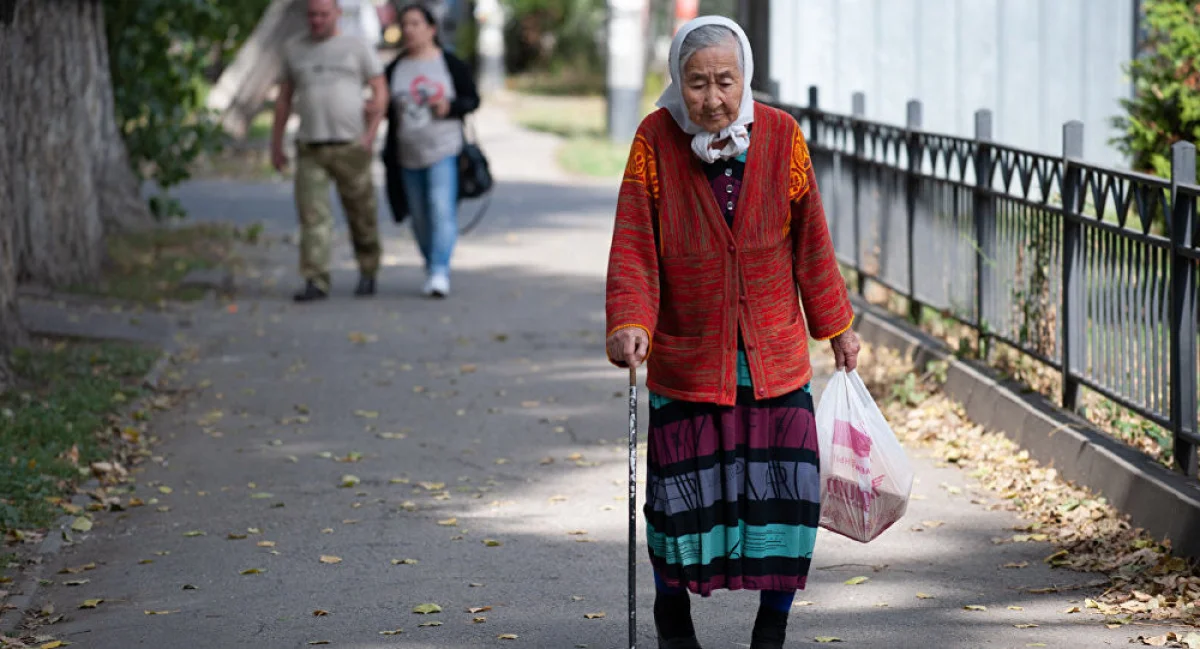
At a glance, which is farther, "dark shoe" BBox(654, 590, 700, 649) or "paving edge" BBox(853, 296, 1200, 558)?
"paving edge" BBox(853, 296, 1200, 558)

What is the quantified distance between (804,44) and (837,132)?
2.56 m

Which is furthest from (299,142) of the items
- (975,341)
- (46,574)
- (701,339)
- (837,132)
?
(701,339)

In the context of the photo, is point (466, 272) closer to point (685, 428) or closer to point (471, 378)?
point (471, 378)

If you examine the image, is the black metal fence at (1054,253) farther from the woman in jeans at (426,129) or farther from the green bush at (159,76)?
the green bush at (159,76)

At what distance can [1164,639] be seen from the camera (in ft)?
17.2

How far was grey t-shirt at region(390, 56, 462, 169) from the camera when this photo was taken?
12.7 meters

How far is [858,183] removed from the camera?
11758mm

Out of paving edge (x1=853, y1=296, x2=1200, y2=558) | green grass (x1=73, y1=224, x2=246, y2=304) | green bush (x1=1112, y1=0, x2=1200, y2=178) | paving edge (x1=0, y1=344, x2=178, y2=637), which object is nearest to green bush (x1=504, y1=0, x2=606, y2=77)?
green grass (x1=73, y1=224, x2=246, y2=304)

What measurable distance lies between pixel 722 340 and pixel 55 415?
4.69 meters

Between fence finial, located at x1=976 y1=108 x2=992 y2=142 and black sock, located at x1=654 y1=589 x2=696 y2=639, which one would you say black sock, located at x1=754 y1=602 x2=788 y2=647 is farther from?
fence finial, located at x1=976 y1=108 x2=992 y2=142

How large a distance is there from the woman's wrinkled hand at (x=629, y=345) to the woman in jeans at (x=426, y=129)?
796cm

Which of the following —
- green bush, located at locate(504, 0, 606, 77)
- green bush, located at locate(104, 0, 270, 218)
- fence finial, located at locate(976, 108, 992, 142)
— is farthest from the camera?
green bush, located at locate(504, 0, 606, 77)

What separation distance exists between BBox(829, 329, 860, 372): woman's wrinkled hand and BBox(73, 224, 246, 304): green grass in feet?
27.6

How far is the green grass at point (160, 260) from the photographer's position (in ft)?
42.7
